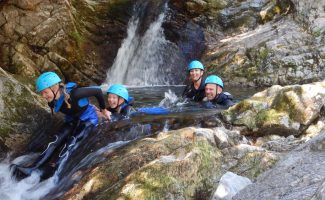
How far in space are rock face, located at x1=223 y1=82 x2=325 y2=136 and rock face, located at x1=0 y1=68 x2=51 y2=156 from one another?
3.33 m

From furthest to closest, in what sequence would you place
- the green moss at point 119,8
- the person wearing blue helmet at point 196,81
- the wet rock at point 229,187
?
the green moss at point 119,8, the person wearing blue helmet at point 196,81, the wet rock at point 229,187

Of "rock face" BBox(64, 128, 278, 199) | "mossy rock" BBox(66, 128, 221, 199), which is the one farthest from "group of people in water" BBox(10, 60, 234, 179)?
"mossy rock" BBox(66, 128, 221, 199)

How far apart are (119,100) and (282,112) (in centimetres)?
278

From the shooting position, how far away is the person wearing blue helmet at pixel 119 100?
6.93 meters

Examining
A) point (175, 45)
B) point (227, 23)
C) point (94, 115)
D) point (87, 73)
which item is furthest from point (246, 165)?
Answer: point (227, 23)

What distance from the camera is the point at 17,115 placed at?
6.86m

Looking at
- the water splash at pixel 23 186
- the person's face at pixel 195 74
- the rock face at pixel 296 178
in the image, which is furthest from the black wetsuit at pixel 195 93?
the rock face at pixel 296 178

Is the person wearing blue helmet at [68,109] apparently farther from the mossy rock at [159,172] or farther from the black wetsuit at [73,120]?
the mossy rock at [159,172]

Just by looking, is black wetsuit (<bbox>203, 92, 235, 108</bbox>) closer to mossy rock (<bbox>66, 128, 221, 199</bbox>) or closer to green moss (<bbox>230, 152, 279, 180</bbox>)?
mossy rock (<bbox>66, 128, 221, 199</bbox>)

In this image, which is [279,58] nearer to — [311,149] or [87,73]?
[87,73]

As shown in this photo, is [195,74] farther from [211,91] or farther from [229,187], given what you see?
[229,187]

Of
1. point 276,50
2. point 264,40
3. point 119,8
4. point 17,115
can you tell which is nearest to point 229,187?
point 17,115

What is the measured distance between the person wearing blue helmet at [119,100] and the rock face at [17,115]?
1.26 meters

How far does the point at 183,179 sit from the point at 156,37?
12.0 meters
